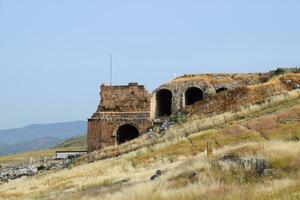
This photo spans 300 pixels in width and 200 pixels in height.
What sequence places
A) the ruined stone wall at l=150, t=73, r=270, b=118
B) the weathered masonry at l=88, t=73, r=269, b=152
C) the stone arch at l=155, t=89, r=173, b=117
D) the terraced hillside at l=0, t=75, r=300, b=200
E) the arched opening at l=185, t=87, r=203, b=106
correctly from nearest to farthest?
the terraced hillside at l=0, t=75, r=300, b=200 < the ruined stone wall at l=150, t=73, r=270, b=118 < the weathered masonry at l=88, t=73, r=269, b=152 < the stone arch at l=155, t=89, r=173, b=117 < the arched opening at l=185, t=87, r=203, b=106

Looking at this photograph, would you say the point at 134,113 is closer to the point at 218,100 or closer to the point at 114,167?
the point at 218,100

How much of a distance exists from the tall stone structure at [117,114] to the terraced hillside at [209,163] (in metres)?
6.11

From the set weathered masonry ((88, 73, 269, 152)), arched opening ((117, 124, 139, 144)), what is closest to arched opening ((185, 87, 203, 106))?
weathered masonry ((88, 73, 269, 152))

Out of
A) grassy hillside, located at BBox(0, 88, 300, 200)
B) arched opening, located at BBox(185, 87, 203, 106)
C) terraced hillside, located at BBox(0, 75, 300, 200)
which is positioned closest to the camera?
grassy hillside, located at BBox(0, 88, 300, 200)

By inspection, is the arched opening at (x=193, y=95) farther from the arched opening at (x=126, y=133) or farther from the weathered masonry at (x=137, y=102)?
the arched opening at (x=126, y=133)

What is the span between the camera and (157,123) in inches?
1809

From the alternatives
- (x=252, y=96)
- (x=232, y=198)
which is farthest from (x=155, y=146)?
(x=232, y=198)

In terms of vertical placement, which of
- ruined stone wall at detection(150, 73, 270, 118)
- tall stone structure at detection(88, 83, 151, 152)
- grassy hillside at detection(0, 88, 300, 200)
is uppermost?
ruined stone wall at detection(150, 73, 270, 118)

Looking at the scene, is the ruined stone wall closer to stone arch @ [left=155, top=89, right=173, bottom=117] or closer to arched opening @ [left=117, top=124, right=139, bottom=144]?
stone arch @ [left=155, top=89, right=173, bottom=117]

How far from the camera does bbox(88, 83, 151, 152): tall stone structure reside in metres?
47.3

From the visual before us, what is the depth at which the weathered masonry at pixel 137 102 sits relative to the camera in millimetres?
47219

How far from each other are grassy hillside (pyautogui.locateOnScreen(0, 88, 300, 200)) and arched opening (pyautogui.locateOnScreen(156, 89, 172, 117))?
11075 mm

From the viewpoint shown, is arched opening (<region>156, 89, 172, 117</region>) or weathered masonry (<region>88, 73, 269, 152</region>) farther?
arched opening (<region>156, 89, 172, 117</region>)

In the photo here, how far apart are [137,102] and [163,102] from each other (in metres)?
5.75
